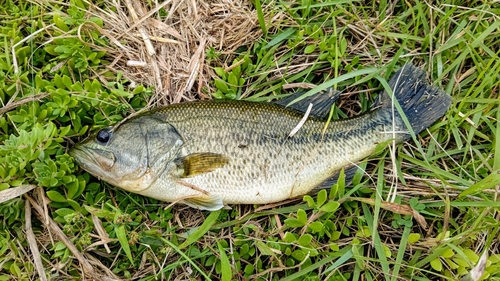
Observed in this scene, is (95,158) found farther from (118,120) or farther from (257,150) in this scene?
(257,150)

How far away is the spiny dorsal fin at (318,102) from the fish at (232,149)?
0.09 meters

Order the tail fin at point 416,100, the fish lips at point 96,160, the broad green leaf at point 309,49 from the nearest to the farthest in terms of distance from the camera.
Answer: the fish lips at point 96,160, the tail fin at point 416,100, the broad green leaf at point 309,49

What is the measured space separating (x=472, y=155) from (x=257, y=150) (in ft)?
5.47

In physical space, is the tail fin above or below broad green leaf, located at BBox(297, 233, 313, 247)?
above

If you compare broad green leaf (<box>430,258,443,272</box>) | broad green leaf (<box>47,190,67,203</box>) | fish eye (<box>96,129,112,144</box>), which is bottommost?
broad green leaf (<box>430,258,443,272</box>)

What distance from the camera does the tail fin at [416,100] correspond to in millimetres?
3344

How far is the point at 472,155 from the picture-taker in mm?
3387

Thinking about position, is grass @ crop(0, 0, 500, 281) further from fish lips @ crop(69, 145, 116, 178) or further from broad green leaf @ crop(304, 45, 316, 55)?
fish lips @ crop(69, 145, 116, 178)

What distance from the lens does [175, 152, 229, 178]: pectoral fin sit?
3.08 m

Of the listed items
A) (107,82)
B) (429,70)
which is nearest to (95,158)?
(107,82)

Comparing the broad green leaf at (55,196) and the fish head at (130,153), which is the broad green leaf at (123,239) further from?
the broad green leaf at (55,196)

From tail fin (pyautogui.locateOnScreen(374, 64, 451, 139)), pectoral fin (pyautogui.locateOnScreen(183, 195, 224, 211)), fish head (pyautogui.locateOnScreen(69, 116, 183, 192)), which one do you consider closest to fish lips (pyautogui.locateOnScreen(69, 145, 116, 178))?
fish head (pyautogui.locateOnScreen(69, 116, 183, 192))

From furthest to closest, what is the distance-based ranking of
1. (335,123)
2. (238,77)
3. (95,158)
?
(238,77) < (335,123) < (95,158)

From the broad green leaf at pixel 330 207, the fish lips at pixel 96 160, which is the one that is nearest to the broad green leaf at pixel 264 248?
→ the broad green leaf at pixel 330 207
